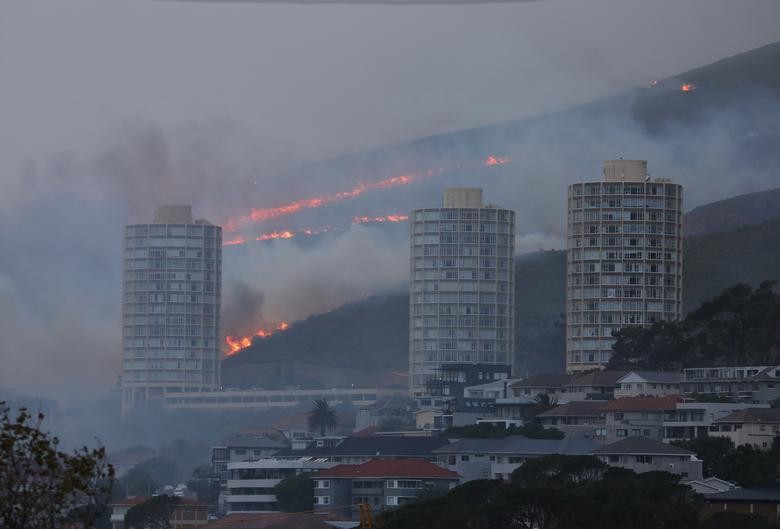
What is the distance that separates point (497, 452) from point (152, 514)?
47.8 ft

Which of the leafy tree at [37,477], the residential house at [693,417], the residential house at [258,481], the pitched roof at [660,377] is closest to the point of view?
the leafy tree at [37,477]

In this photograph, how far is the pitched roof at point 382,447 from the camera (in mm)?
95438

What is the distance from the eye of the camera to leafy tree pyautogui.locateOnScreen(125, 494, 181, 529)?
80.4m

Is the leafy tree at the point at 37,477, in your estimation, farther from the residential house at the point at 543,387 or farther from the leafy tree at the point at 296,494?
the residential house at the point at 543,387

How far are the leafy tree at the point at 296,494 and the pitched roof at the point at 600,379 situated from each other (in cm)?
1817

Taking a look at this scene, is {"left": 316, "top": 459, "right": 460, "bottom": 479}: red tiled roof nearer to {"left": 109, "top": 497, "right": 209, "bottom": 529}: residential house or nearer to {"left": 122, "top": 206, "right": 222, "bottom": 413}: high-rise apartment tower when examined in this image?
{"left": 109, "top": 497, "right": 209, "bottom": 529}: residential house

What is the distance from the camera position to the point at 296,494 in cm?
8825

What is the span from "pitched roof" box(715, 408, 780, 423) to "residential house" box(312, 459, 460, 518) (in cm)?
1091

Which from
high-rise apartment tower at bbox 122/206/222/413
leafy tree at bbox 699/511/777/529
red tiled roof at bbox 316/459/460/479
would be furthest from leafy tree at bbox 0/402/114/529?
Answer: high-rise apartment tower at bbox 122/206/222/413

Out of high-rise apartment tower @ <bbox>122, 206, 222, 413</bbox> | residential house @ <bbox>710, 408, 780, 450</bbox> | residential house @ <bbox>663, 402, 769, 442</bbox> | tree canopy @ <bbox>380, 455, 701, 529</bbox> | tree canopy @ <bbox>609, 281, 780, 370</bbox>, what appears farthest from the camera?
high-rise apartment tower @ <bbox>122, 206, 222, 413</bbox>

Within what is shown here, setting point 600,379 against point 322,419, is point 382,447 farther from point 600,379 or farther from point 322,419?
point 322,419

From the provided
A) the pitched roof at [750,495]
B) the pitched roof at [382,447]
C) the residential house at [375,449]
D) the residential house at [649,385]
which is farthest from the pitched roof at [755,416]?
the pitched roof at [382,447]

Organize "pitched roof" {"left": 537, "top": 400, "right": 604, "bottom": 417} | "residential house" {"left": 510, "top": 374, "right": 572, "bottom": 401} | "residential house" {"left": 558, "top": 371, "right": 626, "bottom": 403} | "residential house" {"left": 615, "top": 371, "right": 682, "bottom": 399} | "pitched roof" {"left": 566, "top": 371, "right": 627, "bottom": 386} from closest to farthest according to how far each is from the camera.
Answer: "pitched roof" {"left": 537, "top": 400, "right": 604, "bottom": 417} → "residential house" {"left": 615, "top": 371, "right": 682, "bottom": 399} → "residential house" {"left": 558, "top": 371, "right": 626, "bottom": 403} → "pitched roof" {"left": 566, "top": 371, "right": 627, "bottom": 386} → "residential house" {"left": 510, "top": 374, "right": 572, "bottom": 401}

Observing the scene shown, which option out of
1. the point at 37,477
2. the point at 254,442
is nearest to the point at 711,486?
the point at 254,442
